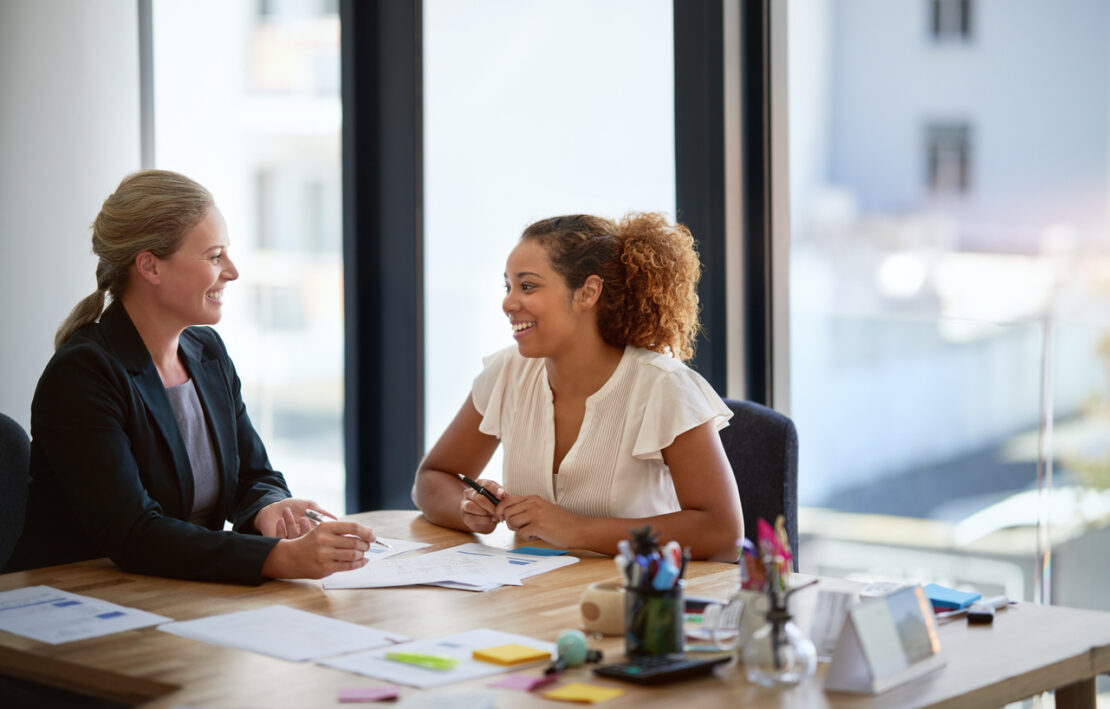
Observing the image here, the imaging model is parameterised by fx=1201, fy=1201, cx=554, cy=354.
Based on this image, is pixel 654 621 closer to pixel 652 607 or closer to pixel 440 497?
pixel 652 607

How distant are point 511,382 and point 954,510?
1047 mm

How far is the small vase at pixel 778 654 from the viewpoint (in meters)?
1.37

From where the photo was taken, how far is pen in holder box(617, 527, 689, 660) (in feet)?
4.80

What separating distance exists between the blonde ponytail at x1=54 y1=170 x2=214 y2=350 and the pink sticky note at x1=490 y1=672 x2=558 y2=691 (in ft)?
4.07

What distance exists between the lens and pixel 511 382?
99.2 inches

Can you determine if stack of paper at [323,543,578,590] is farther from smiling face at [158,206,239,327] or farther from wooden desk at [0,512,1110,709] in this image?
smiling face at [158,206,239,327]

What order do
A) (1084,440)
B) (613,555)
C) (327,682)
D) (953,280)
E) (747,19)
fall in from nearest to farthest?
1. (327,682)
2. (613,555)
3. (1084,440)
4. (953,280)
5. (747,19)

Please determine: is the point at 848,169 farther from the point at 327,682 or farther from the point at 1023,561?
the point at 327,682

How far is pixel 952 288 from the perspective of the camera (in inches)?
105

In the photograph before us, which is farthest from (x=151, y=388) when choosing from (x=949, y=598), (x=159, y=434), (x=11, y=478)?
(x=949, y=598)

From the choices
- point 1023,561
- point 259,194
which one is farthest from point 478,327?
point 1023,561

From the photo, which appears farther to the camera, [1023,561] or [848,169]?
[848,169]

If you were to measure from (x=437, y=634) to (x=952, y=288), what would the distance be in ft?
5.14

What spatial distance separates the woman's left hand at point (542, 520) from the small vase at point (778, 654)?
29.4 inches
